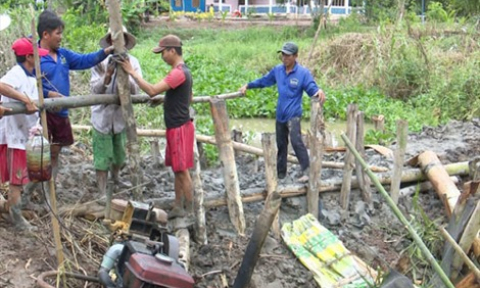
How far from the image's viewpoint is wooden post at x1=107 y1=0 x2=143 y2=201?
4.84m

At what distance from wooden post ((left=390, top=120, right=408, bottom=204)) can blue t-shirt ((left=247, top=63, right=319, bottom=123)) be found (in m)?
0.95

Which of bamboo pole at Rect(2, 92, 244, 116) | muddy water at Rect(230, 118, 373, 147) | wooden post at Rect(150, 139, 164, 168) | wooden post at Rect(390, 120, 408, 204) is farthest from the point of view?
muddy water at Rect(230, 118, 373, 147)

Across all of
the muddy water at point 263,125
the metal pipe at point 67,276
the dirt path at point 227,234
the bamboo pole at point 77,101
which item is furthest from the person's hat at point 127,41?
the muddy water at point 263,125

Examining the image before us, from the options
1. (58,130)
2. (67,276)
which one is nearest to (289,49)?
(58,130)

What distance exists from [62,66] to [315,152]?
237 centimetres

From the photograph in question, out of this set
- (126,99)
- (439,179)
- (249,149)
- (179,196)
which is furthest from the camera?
(249,149)

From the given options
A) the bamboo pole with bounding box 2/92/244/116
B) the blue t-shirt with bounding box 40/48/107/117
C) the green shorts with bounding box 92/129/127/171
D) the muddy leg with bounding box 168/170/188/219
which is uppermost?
the blue t-shirt with bounding box 40/48/107/117

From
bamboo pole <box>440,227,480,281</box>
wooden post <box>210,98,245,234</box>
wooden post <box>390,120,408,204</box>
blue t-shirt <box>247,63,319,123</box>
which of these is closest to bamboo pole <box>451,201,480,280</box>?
bamboo pole <box>440,227,480,281</box>

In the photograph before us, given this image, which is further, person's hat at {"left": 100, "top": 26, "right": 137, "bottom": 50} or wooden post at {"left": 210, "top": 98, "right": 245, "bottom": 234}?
wooden post at {"left": 210, "top": 98, "right": 245, "bottom": 234}

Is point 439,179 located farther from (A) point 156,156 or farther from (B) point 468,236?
(A) point 156,156

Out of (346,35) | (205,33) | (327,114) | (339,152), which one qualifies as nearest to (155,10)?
(205,33)

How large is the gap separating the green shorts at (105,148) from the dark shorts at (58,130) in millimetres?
257

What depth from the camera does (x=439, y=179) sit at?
632 cm

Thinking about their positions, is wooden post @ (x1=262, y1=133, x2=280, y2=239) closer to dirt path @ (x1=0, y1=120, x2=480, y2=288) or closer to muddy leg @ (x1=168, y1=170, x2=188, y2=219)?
dirt path @ (x1=0, y1=120, x2=480, y2=288)
